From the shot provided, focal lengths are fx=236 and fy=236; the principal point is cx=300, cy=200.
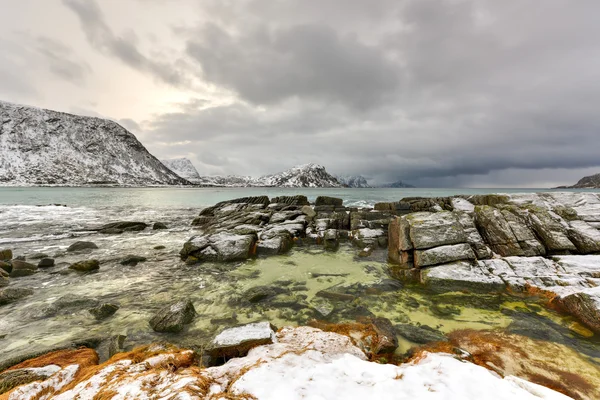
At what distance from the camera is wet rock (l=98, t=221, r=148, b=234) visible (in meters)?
24.4

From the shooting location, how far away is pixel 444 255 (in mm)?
12289

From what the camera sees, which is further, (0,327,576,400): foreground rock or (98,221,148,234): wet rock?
(98,221,148,234): wet rock

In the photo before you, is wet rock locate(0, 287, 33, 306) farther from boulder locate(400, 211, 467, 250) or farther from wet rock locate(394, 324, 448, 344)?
boulder locate(400, 211, 467, 250)

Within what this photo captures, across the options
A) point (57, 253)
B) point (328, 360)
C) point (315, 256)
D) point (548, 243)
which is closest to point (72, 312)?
A: point (328, 360)

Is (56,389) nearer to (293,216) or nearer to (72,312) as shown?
(72,312)

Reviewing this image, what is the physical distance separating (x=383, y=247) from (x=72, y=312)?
17946 millimetres

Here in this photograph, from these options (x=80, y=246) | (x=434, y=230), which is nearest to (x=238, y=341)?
(x=434, y=230)

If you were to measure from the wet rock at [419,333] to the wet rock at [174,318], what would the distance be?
7371 millimetres

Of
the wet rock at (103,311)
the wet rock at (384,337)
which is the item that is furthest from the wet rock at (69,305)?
the wet rock at (384,337)

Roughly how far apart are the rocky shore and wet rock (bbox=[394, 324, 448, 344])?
0.05m

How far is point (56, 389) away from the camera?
16.4 ft

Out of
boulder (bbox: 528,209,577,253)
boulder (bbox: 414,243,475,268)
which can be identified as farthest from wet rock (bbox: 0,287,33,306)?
boulder (bbox: 528,209,577,253)

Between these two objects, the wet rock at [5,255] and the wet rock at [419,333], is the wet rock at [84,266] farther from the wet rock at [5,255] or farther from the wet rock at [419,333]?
the wet rock at [419,333]

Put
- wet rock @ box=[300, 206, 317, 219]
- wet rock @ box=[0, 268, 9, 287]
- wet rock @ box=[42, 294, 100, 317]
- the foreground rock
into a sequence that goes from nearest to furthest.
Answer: the foreground rock → wet rock @ box=[42, 294, 100, 317] → wet rock @ box=[0, 268, 9, 287] → wet rock @ box=[300, 206, 317, 219]
